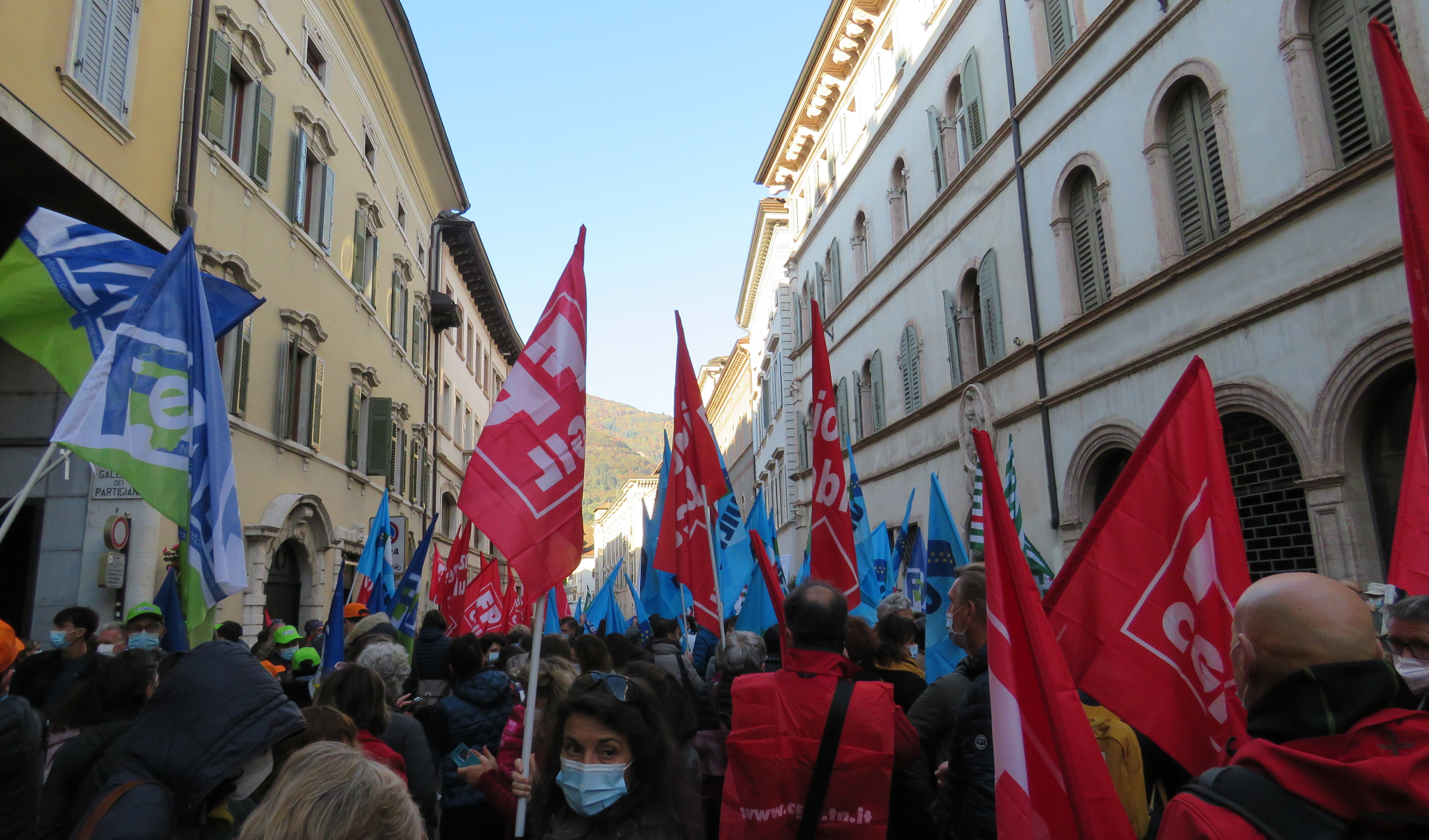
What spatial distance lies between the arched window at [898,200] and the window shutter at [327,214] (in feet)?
39.4

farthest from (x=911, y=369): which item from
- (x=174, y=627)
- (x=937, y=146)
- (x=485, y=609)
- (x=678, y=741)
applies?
(x=678, y=741)

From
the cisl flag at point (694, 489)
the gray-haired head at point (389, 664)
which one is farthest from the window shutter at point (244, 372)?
the gray-haired head at point (389, 664)

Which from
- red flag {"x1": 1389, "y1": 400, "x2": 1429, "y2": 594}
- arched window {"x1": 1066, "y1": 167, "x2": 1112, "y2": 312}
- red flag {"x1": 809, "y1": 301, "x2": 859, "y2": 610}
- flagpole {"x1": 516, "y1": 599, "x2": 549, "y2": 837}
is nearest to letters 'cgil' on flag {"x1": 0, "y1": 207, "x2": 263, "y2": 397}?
flagpole {"x1": 516, "y1": 599, "x2": 549, "y2": 837}

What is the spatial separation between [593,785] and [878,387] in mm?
21267

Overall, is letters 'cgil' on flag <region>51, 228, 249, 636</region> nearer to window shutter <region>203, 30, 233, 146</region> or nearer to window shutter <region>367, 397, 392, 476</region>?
window shutter <region>203, 30, 233, 146</region>

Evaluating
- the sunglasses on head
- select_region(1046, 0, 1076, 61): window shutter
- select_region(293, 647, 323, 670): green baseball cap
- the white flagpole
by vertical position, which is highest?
select_region(1046, 0, 1076, 61): window shutter

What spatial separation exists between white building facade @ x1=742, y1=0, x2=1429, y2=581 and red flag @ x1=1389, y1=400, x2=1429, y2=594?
17.4 feet

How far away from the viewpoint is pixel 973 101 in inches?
703

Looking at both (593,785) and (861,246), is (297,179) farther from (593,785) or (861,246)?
(593,785)

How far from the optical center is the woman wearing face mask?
113 inches

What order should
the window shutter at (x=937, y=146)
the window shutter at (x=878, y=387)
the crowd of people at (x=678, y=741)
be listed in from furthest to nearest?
the window shutter at (x=878, y=387), the window shutter at (x=937, y=146), the crowd of people at (x=678, y=741)

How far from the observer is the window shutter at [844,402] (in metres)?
26.1

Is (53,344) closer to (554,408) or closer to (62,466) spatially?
(554,408)

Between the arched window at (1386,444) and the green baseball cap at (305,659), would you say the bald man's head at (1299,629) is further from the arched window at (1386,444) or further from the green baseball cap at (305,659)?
the arched window at (1386,444)
